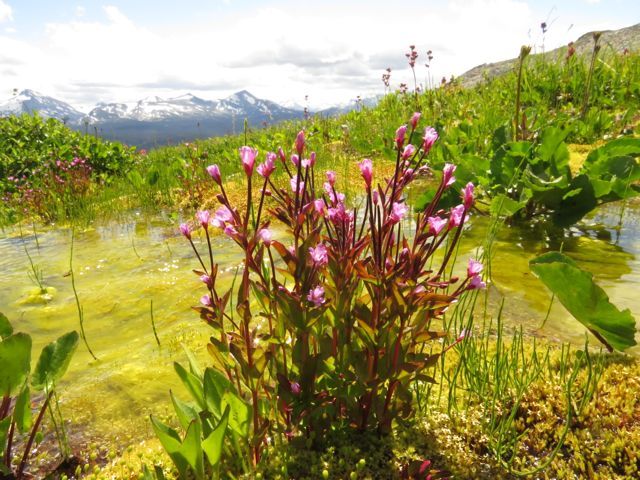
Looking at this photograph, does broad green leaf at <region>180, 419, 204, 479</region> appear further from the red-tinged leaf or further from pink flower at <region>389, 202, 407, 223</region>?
pink flower at <region>389, 202, 407, 223</region>

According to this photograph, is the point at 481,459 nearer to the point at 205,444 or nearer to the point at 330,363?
the point at 330,363

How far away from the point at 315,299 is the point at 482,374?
99 centimetres

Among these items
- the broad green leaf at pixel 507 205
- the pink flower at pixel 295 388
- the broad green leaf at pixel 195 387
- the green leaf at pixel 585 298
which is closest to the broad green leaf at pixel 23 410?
the broad green leaf at pixel 195 387

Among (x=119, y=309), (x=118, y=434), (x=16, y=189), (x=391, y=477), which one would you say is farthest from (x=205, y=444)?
(x=16, y=189)

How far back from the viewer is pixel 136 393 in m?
2.27

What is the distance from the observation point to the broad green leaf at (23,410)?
1.60m

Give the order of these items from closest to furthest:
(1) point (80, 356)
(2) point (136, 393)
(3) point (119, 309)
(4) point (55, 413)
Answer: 1. (4) point (55, 413)
2. (2) point (136, 393)
3. (1) point (80, 356)
4. (3) point (119, 309)

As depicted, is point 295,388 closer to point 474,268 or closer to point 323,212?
point 323,212

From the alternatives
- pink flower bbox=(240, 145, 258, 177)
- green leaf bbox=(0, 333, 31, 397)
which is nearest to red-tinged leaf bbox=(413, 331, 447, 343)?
pink flower bbox=(240, 145, 258, 177)

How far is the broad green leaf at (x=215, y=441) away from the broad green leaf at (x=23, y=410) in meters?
0.74

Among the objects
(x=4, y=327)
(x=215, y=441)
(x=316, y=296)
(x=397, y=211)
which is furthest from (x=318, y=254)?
(x=4, y=327)

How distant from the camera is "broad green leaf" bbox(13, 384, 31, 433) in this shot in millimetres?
1597

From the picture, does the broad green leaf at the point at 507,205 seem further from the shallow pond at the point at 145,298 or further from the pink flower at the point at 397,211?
the pink flower at the point at 397,211

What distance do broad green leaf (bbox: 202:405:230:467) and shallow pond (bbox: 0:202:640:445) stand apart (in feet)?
2.47
